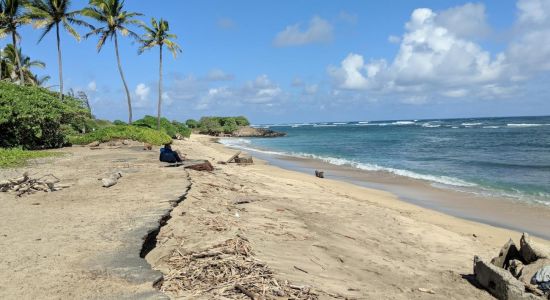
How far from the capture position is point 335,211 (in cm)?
934

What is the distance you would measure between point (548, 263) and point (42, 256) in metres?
6.09

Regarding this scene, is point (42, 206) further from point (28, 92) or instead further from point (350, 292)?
point (28, 92)

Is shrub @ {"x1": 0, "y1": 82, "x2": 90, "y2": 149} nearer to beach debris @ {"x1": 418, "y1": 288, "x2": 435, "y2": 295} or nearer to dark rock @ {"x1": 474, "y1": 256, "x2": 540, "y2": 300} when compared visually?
beach debris @ {"x1": 418, "y1": 288, "x2": 435, "y2": 295}

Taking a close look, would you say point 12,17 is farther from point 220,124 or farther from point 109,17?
point 220,124

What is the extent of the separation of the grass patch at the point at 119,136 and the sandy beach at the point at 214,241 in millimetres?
14370

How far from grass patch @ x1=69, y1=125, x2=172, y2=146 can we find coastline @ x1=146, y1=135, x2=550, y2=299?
15053 mm

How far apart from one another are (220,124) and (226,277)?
72.9 m

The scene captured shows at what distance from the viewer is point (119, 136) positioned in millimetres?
24656

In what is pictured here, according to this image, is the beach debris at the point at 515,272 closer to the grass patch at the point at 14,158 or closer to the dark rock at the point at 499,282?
the dark rock at the point at 499,282

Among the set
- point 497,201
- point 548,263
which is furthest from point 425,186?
point 548,263

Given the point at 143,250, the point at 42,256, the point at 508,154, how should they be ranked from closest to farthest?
Answer: the point at 42,256 → the point at 143,250 → the point at 508,154

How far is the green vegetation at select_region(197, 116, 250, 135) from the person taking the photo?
2808 inches

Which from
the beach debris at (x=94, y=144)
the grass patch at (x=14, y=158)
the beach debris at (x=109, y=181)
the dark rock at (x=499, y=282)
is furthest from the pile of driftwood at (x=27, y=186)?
the beach debris at (x=94, y=144)

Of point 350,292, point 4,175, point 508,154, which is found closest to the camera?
point 350,292
